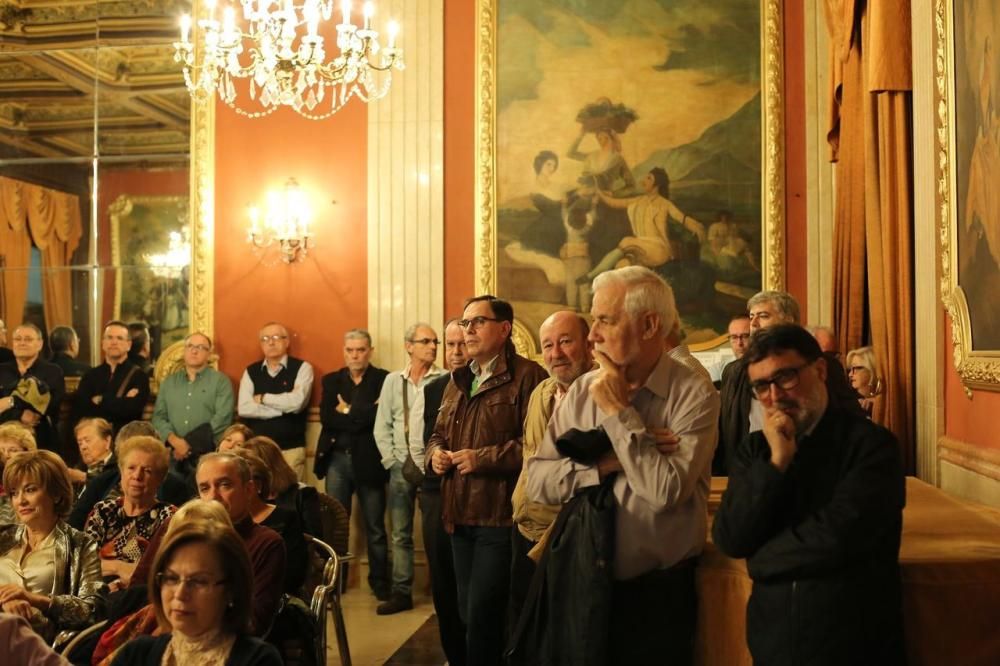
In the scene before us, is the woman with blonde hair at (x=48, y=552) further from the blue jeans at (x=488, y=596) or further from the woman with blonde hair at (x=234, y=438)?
the blue jeans at (x=488, y=596)

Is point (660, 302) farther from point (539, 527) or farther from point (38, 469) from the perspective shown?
point (38, 469)

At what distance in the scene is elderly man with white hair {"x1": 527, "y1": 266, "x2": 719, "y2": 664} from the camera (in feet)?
9.55

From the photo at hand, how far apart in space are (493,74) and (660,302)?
6075mm

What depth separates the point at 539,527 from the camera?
3.92m

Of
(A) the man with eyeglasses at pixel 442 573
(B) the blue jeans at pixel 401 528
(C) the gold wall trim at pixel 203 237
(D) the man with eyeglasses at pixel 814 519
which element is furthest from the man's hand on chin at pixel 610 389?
(C) the gold wall trim at pixel 203 237

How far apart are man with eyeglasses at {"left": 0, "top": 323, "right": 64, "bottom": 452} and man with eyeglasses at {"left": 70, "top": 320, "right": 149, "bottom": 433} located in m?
0.22

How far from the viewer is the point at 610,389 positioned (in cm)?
291

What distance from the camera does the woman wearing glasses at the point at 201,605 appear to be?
9.00 ft

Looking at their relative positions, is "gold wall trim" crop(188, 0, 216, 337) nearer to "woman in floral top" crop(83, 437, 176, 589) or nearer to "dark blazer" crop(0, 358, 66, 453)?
"dark blazer" crop(0, 358, 66, 453)

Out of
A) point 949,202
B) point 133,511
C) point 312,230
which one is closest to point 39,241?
point 312,230

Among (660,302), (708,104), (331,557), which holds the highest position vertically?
(708,104)

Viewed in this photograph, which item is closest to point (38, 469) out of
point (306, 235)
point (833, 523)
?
point (833, 523)

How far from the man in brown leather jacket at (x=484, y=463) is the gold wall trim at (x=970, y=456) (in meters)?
1.73

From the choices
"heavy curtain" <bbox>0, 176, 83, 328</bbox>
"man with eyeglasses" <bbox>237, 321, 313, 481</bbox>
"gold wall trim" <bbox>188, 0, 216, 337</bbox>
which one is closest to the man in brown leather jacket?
"man with eyeglasses" <bbox>237, 321, 313, 481</bbox>
